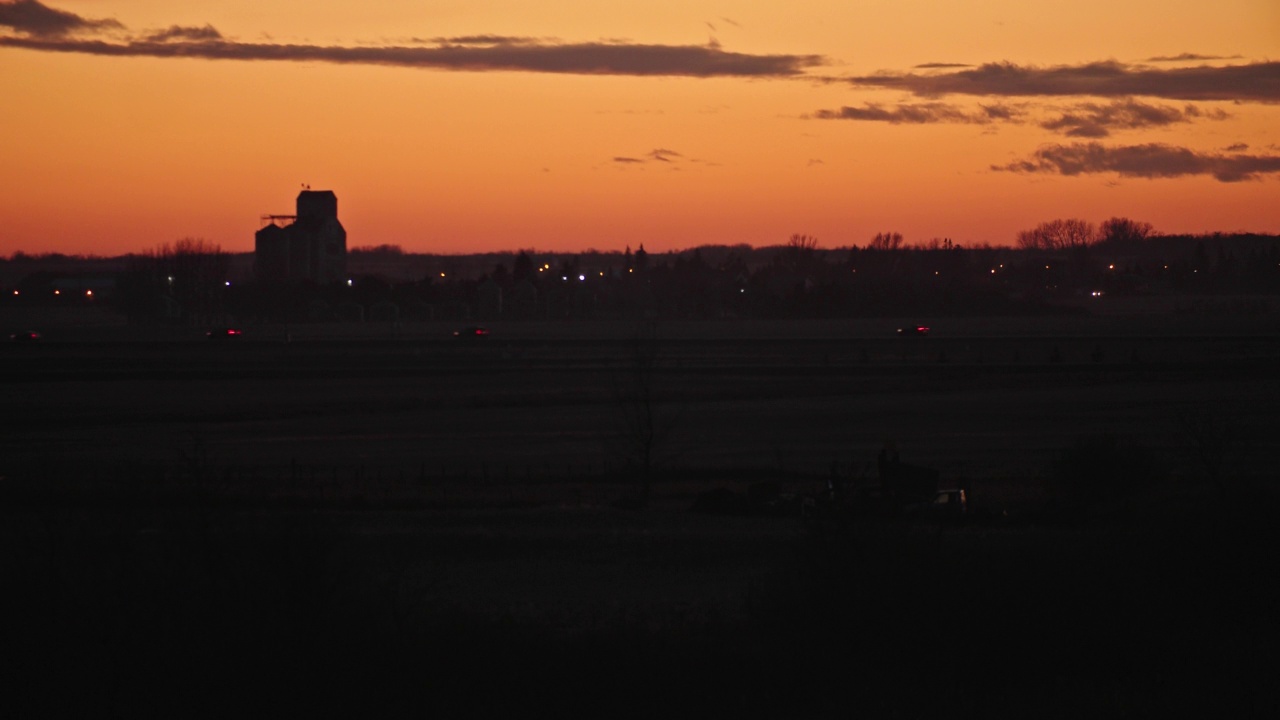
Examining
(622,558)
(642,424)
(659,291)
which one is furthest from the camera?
(659,291)

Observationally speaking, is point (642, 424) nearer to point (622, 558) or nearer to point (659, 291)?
point (622, 558)

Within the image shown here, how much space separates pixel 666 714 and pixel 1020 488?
15329 mm

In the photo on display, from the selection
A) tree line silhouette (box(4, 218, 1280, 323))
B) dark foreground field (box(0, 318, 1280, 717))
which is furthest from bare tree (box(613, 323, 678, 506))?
tree line silhouette (box(4, 218, 1280, 323))

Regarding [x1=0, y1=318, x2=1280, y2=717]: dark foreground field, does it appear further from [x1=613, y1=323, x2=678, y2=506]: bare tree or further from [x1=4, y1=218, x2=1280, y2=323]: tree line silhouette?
[x1=4, y1=218, x2=1280, y2=323]: tree line silhouette

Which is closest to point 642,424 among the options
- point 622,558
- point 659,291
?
point 622,558

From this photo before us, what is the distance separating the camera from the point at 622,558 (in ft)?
56.1

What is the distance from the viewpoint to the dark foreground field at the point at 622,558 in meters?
8.68

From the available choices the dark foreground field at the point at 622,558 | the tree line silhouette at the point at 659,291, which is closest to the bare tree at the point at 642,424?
the dark foreground field at the point at 622,558

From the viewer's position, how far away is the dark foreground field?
342 inches

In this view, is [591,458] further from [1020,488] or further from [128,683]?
[128,683]

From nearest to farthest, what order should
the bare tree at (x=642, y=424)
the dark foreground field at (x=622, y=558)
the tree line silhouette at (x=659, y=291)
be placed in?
the dark foreground field at (x=622, y=558), the bare tree at (x=642, y=424), the tree line silhouette at (x=659, y=291)

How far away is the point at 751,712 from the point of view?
9.55 meters

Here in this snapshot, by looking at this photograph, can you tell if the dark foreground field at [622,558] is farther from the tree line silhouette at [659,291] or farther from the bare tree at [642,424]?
the tree line silhouette at [659,291]

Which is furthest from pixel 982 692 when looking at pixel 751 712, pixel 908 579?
pixel 751 712
